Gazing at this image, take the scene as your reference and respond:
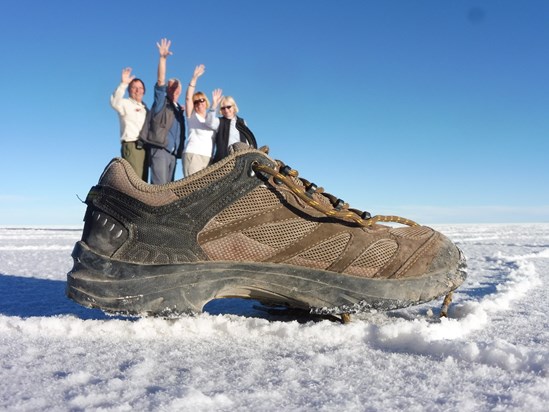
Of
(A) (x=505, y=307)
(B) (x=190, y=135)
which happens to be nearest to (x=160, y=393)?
(A) (x=505, y=307)

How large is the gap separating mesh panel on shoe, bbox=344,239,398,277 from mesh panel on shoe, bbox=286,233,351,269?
7cm

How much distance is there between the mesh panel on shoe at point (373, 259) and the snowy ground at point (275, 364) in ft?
0.61

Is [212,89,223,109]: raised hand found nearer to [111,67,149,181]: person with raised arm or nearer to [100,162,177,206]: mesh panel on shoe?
[111,67,149,181]: person with raised arm

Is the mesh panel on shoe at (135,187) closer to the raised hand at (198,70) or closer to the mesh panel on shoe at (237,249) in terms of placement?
the mesh panel on shoe at (237,249)

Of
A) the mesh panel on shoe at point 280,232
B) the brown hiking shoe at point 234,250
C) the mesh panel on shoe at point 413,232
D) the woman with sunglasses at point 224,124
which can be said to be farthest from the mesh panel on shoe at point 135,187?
the woman with sunglasses at point 224,124

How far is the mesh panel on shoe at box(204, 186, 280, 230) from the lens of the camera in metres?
1.43

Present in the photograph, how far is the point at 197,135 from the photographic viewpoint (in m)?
4.64

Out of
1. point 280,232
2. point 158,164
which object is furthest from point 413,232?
point 158,164

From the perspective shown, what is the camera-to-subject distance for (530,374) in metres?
0.92

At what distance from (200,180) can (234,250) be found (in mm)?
261

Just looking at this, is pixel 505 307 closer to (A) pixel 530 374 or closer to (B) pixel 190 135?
(A) pixel 530 374

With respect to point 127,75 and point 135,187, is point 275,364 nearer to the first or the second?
point 135,187

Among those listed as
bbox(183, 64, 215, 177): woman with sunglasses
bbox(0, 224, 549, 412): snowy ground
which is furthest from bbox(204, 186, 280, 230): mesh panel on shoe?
bbox(183, 64, 215, 177): woman with sunglasses

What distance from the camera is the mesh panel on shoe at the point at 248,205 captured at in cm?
143
